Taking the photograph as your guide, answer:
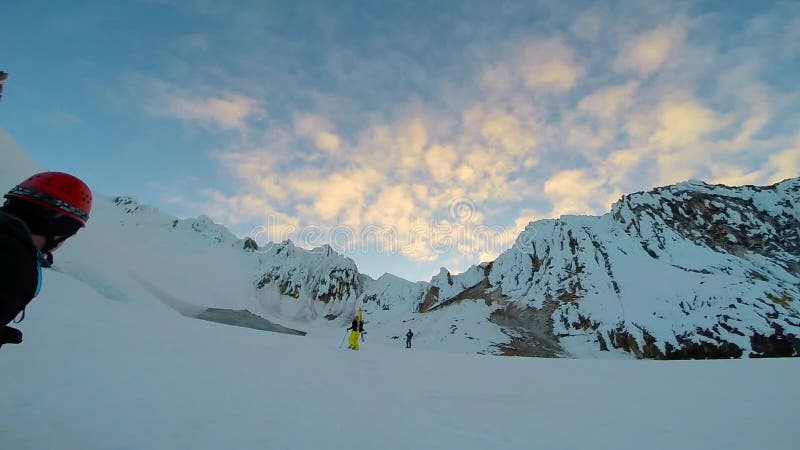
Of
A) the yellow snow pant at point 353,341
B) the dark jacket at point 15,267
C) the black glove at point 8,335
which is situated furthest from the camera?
the yellow snow pant at point 353,341

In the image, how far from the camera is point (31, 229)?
219cm

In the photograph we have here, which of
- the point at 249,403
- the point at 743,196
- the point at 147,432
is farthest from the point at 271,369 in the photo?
the point at 743,196

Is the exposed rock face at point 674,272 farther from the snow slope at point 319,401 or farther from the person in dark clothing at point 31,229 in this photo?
the person in dark clothing at point 31,229

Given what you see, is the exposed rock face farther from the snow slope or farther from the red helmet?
the red helmet

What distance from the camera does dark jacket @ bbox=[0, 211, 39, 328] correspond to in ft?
5.81

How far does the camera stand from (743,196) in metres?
47.1

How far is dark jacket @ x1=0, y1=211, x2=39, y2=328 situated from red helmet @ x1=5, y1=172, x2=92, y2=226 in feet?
1.15

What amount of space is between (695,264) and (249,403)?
48045mm

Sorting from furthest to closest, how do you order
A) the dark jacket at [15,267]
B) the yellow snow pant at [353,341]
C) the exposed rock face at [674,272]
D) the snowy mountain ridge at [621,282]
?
the exposed rock face at [674,272] < the snowy mountain ridge at [621,282] < the yellow snow pant at [353,341] < the dark jacket at [15,267]

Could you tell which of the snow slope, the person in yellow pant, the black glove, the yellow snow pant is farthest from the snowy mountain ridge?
the black glove

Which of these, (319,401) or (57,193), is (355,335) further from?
(57,193)

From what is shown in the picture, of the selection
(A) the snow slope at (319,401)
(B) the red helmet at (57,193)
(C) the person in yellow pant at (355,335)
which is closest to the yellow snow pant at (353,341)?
(C) the person in yellow pant at (355,335)

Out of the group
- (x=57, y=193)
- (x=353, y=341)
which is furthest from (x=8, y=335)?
(x=353, y=341)

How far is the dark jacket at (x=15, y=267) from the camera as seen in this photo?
177 cm
